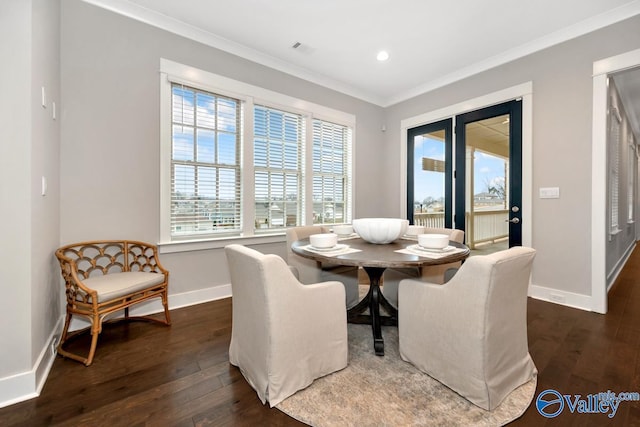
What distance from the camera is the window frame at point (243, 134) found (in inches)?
105

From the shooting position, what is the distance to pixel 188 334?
87.6 inches

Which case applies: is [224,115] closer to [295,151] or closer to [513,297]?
[295,151]

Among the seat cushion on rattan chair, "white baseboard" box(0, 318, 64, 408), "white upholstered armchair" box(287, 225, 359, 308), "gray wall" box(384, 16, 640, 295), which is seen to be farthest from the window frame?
"gray wall" box(384, 16, 640, 295)

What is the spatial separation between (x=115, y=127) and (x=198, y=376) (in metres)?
2.17

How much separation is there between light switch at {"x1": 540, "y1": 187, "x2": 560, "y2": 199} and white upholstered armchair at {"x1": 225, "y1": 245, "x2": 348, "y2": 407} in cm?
268

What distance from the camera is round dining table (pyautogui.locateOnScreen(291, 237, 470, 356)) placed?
1578mm

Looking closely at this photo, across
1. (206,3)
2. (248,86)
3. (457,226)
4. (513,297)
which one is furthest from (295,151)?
(513,297)

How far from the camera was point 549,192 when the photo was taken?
2.93 metres

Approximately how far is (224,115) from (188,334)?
2.21 m

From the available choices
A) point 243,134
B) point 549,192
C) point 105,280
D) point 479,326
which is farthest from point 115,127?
point 549,192

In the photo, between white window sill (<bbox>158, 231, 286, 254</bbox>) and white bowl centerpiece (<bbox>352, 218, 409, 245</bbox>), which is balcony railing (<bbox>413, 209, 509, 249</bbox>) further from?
white window sill (<bbox>158, 231, 286, 254</bbox>)
